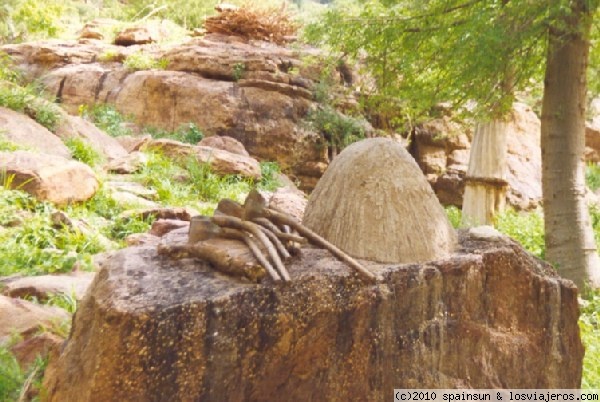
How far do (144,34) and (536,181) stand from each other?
9368mm

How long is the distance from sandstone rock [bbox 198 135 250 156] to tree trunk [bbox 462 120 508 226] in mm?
3650

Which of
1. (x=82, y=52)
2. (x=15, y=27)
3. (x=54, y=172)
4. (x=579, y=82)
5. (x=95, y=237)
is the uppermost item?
(x=15, y=27)

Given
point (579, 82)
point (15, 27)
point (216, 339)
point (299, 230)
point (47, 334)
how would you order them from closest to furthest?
point (216, 339) → point (299, 230) → point (47, 334) → point (579, 82) → point (15, 27)

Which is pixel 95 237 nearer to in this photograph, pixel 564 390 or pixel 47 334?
pixel 47 334

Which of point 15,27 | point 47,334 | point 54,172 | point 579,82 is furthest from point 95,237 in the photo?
point 15,27

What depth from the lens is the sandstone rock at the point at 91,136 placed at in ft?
24.8

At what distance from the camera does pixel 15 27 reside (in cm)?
1423

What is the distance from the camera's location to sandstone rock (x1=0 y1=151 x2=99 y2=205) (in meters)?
5.28

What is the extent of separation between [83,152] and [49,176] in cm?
175

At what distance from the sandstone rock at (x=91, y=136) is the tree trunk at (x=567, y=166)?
558 cm

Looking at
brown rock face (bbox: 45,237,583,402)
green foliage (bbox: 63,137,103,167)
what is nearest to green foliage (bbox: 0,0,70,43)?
green foliage (bbox: 63,137,103,167)

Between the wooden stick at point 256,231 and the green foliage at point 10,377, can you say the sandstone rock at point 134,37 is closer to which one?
the green foliage at point 10,377

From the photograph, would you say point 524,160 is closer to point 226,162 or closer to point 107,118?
point 226,162

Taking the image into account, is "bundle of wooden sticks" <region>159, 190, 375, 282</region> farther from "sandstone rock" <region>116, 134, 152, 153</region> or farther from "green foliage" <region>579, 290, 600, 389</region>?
"sandstone rock" <region>116, 134, 152, 153</region>
